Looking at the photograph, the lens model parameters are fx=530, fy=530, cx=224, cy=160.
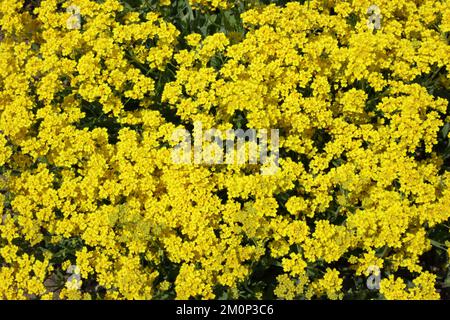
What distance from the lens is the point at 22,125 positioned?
605 cm

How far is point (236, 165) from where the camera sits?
18.4 ft

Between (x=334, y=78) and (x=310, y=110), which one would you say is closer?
(x=310, y=110)

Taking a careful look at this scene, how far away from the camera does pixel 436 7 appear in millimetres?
6480

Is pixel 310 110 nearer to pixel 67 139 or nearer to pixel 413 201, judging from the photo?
pixel 413 201

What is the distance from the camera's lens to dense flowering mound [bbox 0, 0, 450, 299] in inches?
210

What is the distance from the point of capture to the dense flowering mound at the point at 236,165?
534 cm

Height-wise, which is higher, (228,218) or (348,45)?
(348,45)

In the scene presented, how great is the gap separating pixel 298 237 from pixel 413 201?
1.40 metres
